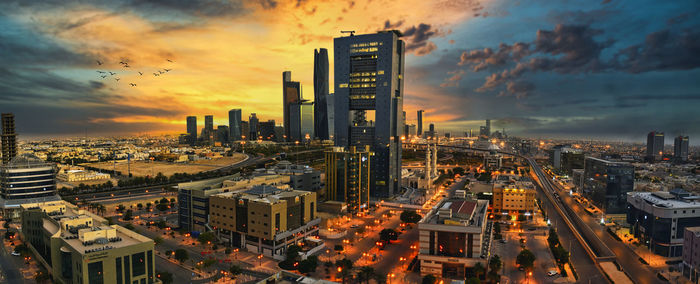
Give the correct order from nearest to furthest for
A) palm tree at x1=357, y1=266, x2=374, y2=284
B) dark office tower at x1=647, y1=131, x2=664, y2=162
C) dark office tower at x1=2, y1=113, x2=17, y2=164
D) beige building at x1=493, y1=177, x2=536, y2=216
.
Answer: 1. palm tree at x1=357, y1=266, x2=374, y2=284
2. beige building at x1=493, y1=177, x2=536, y2=216
3. dark office tower at x1=2, y1=113, x2=17, y2=164
4. dark office tower at x1=647, y1=131, x2=664, y2=162

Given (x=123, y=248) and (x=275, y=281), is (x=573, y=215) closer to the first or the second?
(x=275, y=281)

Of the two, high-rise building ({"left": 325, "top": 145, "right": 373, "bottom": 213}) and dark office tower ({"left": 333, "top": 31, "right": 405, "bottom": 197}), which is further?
dark office tower ({"left": 333, "top": 31, "right": 405, "bottom": 197})

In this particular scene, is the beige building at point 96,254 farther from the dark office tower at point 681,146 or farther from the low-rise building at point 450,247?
the dark office tower at point 681,146

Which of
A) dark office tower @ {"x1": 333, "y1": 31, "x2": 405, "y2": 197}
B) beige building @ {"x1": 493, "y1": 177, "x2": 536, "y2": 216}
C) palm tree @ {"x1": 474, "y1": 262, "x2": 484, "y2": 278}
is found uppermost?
dark office tower @ {"x1": 333, "y1": 31, "x2": 405, "y2": 197}

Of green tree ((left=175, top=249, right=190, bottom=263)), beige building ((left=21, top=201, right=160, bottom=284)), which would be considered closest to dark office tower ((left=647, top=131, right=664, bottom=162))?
green tree ((left=175, top=249, right=190, bottom=263))

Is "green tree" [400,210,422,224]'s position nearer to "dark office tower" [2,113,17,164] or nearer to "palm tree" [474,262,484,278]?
"palm tree" [474,262,484,278]

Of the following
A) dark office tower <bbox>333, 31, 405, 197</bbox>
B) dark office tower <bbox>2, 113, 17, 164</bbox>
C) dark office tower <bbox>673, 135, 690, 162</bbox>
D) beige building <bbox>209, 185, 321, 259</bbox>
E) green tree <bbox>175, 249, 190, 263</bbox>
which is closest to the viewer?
green tree <bbox>175, 249, 190, 263</bbox>

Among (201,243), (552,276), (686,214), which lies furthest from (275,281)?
(686,214)
